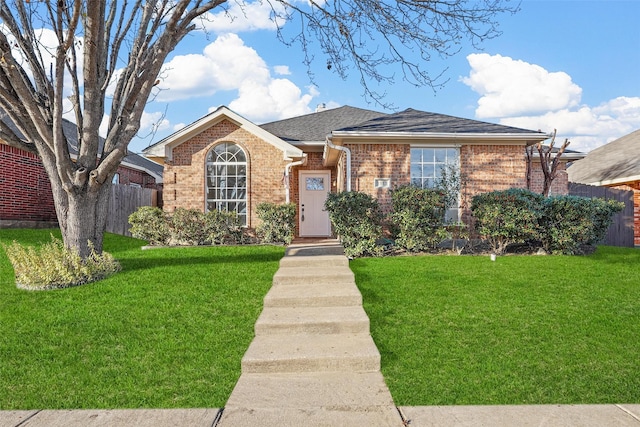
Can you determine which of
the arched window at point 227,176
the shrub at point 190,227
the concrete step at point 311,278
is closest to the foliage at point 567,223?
the concrete step at point 311,278

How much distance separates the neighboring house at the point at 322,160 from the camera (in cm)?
1180

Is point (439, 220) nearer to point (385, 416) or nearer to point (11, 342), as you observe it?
point (385, 416)

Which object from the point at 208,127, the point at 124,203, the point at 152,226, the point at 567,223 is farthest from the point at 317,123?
the point at 567,223

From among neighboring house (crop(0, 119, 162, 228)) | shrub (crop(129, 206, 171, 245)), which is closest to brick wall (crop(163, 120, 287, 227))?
shrub (crop(129, 206, 171, 245))

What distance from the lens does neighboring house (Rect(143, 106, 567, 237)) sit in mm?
11805

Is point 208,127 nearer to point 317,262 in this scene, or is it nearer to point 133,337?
point 317,262

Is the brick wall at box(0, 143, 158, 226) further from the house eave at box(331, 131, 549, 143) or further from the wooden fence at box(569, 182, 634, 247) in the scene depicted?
the wooden fence at box(569, 182, 634, 247)

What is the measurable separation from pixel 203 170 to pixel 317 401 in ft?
33.8

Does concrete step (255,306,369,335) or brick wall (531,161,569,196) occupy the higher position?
brick wall (531,161,569,196)

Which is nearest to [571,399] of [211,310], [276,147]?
[211,310]

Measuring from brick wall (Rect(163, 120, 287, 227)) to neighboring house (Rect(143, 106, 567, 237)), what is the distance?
0.03 meters

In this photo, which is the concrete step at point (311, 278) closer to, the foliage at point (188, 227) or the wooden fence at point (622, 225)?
the foliage at point (188, 227)

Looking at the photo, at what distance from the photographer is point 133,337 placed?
5.35m

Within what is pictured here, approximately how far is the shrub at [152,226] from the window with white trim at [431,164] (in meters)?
7.06
